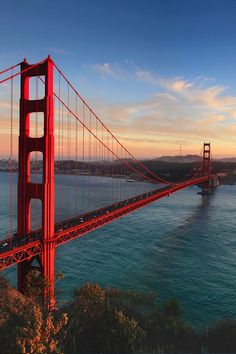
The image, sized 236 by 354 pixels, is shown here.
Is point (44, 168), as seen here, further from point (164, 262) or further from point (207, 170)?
point (207, 170)

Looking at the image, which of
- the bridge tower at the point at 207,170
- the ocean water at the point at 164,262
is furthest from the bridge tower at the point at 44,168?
the bridge tower at the point at 207,170

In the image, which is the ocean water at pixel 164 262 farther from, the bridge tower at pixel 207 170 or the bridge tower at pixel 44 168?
the bridge tower at pixel 207 170

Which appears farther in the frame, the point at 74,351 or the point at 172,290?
the point at 172,290

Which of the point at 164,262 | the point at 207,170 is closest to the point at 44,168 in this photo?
the point at 164,262

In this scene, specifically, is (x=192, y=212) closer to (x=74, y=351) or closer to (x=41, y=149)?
(x=41, y=149)

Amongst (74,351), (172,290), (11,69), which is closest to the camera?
(74,351)

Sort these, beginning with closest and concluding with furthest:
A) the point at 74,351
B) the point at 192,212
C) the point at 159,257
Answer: the point at 74,351
the point at 159,257
the point at 192,212

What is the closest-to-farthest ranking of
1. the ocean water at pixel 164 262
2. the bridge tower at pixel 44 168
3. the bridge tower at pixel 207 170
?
the bridge tower at pixel 44 168
the ocean water at pixel 164 262
the bridge tower at pixel 207 170

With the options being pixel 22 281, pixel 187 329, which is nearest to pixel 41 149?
pixel 22 281
